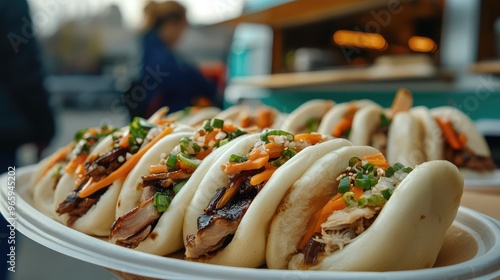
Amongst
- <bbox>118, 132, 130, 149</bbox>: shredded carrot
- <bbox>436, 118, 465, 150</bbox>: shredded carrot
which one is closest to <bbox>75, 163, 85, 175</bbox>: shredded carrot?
<bbox>118, 132, 130, 149</bbox>: shredded carrot

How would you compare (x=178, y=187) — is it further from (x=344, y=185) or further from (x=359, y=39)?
(x=359, y=39)

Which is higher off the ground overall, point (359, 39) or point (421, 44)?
point (421, 44)

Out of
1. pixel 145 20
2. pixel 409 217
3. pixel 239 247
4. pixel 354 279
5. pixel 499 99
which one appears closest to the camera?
pixel 354 279

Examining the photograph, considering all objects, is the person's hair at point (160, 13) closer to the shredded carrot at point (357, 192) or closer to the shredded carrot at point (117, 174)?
the shredded carrot at point (117, 174)

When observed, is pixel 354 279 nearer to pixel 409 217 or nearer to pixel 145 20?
pixel 409 217

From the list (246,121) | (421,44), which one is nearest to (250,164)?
(246,121)

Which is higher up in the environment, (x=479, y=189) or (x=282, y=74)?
(x=479, y=189)

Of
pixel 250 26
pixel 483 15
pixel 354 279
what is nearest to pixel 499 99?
pixel 483 15
